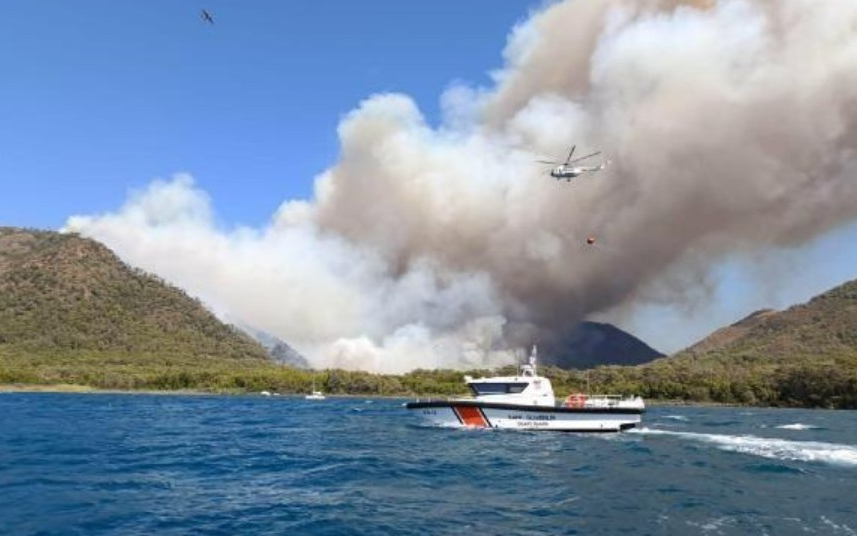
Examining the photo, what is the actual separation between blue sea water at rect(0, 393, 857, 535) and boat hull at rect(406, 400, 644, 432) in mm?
4440

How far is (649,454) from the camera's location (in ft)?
207

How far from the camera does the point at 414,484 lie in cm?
4425

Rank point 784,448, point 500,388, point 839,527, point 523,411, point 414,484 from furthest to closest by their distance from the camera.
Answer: point 500,388 → point 523,411 → point 784,448 → point 414,484 → point 839,527

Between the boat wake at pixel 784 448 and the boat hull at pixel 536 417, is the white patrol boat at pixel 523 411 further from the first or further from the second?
the boat wake at pixel 784 448

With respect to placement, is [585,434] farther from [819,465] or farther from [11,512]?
[11,512]

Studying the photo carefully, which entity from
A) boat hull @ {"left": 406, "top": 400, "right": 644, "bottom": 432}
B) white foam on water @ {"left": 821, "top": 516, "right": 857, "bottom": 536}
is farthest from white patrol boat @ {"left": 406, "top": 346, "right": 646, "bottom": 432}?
white foam on water @ {"left": 821, "top": 516, "right": 857, "bottom": 536}

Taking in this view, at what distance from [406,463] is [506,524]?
20888mm

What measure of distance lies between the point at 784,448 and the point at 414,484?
130ft

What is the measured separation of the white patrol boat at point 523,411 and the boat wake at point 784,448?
669 centimetres

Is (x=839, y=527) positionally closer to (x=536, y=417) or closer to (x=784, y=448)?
(x=784, y=448)

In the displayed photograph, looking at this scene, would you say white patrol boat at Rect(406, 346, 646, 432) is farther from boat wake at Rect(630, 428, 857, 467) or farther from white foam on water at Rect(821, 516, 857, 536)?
white foam on water at Rect(821, 516, 857, 536)

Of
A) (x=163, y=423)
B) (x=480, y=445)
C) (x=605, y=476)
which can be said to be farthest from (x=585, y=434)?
(x=163, y=423)

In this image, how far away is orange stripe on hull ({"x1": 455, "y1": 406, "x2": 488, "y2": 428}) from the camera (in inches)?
3233

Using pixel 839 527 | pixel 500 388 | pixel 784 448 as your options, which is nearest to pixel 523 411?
pixel 500 388
